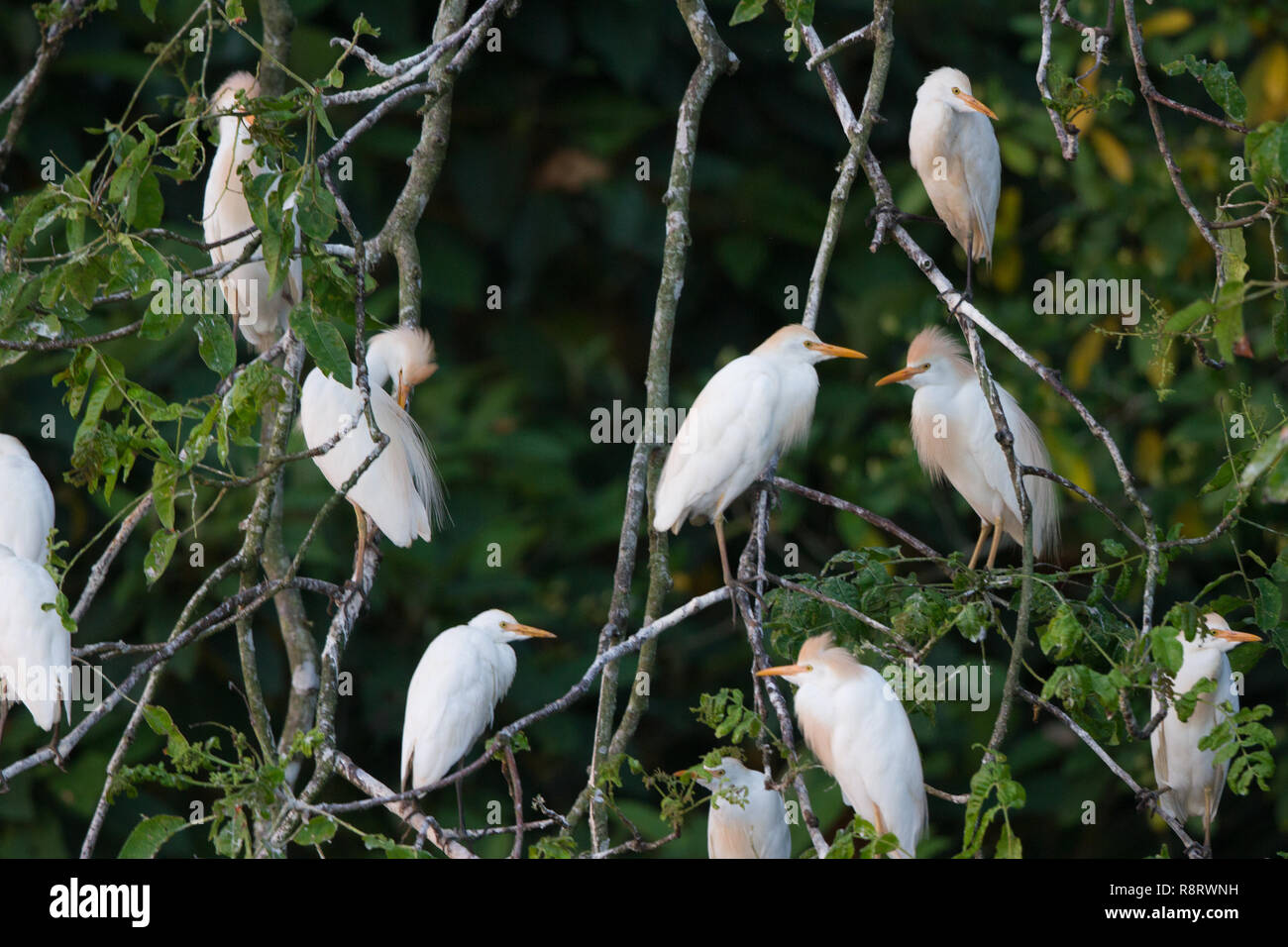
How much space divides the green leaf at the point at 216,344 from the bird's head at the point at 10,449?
1.45 m

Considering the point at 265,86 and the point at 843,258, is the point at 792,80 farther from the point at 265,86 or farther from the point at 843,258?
the point at 265,86

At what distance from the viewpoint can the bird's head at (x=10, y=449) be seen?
262 cm

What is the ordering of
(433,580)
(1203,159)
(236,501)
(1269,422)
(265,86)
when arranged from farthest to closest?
(1203,159), (433,580), (236,501), (1269,422), (265,86)

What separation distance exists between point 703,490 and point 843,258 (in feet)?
6.89

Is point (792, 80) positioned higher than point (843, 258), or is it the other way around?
point (792, 80)

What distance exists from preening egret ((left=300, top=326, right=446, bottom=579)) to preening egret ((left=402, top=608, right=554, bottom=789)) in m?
0.21

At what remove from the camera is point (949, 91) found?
7.97ft

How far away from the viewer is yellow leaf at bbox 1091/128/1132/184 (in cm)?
360

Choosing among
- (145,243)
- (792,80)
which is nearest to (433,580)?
(792,80)

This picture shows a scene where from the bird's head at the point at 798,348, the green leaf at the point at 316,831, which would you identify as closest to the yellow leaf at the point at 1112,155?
the bird's head at the point at 798,348

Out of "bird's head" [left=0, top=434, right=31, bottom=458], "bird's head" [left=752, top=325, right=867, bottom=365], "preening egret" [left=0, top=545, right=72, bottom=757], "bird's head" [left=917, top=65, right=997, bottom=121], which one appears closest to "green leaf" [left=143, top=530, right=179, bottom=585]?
"preening egret" [left=0, top=545, right=72, bottom=757]

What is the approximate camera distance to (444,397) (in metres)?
3.51

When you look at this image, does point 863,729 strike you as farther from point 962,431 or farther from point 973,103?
point 973,103

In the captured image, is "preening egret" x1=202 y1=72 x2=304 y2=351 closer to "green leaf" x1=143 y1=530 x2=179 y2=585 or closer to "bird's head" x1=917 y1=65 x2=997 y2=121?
"green leaf" x1=143 y1=530 x2=179 y2=585
